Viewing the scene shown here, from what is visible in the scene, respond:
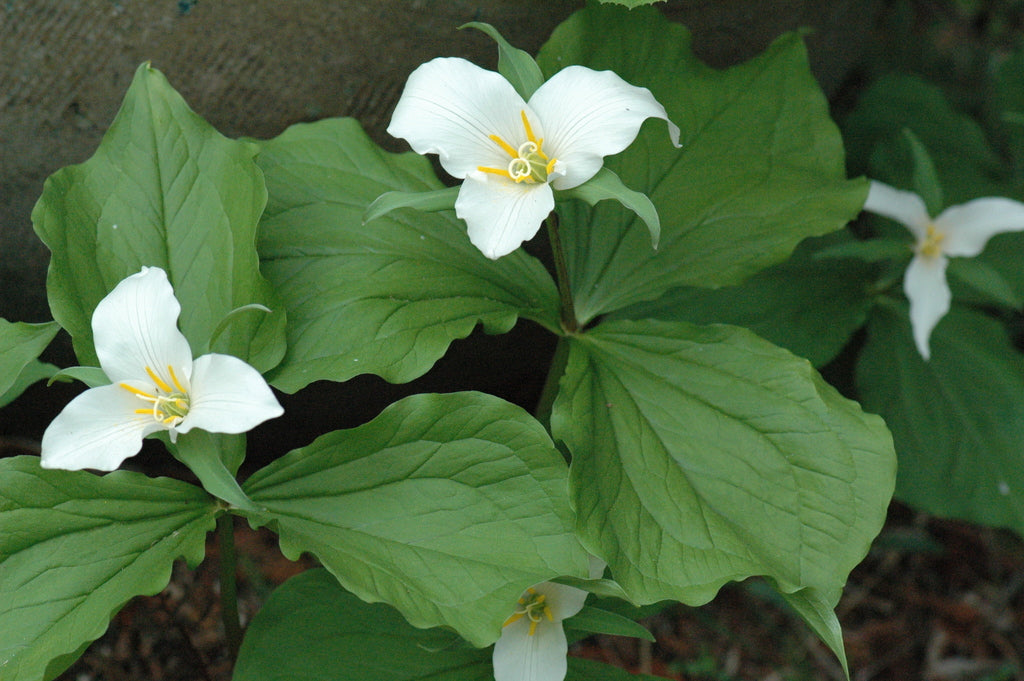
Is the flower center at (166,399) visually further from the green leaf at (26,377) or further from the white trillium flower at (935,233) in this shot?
the white trillium flower at (935,233)

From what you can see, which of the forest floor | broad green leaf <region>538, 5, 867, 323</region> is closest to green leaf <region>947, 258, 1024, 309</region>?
broad green leaf <region>538, 5, 867, 323</region>

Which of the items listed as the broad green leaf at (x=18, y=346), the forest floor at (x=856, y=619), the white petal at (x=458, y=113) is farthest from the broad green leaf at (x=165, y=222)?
the forest floor at (x=856, y=619)

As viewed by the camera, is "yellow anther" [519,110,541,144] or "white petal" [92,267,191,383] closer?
"white petal" [92,267,191,383]

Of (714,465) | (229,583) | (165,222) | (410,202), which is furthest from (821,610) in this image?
(165,222)

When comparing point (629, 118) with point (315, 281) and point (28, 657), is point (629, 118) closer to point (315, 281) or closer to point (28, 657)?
point (315, 281)

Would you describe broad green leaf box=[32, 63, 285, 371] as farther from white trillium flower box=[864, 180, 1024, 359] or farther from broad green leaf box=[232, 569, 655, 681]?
white trillium flower box=[864, 180, 1024, 359]

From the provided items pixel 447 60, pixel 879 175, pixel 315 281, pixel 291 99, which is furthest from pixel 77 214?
→ pixel 879 175

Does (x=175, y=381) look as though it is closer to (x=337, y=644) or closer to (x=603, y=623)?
(x=337, y=644)

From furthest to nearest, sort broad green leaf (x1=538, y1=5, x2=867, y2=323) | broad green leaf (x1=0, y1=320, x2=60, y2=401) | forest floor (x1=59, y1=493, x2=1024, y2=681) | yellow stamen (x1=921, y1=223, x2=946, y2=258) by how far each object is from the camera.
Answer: forest floor (x1=59, y1=493, x2=1024, y2=681) < yellow stamen (x1=921, y1=223, x2=946, y2=258) < broad green leaf (x1=538, y1=5, x2=867, y2=323) < broad green leaf (x1=0, y1=320, x2=60, y2=401)
